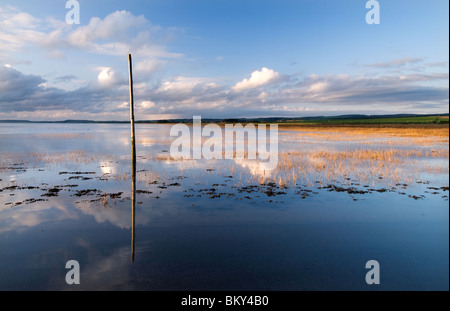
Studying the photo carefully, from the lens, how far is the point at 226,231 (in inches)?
400

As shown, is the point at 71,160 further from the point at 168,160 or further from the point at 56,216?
the point at 56,216

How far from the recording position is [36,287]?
6.77 metres

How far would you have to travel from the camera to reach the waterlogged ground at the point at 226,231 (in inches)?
283

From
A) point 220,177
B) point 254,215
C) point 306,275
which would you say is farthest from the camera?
point 220,177

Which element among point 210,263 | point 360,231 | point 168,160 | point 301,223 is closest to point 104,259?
point 210,263

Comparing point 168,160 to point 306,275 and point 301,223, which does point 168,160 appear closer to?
point 301,223

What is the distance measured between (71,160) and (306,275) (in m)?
26.9

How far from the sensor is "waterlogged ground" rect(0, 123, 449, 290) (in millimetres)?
7199

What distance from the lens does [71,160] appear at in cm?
2731

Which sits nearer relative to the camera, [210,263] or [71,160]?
[210,263]

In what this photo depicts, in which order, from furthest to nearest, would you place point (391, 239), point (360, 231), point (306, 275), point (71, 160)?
point (71, 160) < point (360, 231) < point (391, 239) < point (306, 275)

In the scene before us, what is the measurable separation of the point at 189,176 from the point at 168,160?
8.64 m
